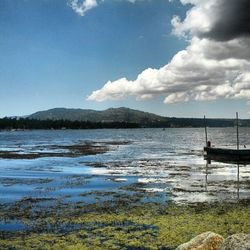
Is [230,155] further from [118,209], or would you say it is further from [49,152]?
[118,209]

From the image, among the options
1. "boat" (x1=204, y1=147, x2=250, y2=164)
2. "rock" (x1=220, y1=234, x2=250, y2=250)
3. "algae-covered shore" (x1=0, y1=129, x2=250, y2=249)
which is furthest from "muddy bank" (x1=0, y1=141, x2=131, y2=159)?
"rock" (x1=220, y1=234, x2=250, y2=250)

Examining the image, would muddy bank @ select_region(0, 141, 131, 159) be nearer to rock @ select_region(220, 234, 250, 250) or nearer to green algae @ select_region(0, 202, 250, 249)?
green algae @ select_region(0, 202, 250, 249)

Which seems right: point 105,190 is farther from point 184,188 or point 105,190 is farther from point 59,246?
point 59,246

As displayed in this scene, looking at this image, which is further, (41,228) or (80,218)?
(80,218)

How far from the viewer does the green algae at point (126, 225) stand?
19359mm

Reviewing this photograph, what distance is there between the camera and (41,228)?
22.1 meters

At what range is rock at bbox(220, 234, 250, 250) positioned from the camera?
40.6ft

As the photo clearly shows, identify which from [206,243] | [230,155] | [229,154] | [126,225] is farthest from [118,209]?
[229,154]

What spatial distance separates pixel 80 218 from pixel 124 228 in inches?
141

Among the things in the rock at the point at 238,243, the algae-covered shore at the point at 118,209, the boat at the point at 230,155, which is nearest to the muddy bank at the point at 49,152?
the boat at the point at 230,155

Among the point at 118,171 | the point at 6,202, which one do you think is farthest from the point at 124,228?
the point at 118,171

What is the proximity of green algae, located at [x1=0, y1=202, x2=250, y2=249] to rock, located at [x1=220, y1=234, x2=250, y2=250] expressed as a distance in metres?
6.28

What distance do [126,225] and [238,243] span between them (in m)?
10.8

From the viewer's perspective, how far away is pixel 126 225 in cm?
2266
